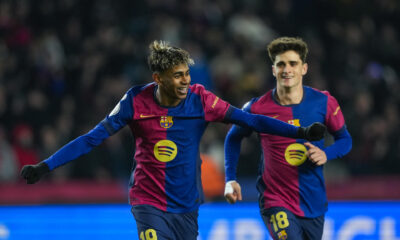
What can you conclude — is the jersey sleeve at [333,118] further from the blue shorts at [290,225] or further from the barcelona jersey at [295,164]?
the blue shorts at [290,225]

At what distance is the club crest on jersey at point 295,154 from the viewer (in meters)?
5.25

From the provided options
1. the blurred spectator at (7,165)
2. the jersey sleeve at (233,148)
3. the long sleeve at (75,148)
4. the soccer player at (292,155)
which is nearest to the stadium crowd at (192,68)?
the blurred spectator at (7,165)

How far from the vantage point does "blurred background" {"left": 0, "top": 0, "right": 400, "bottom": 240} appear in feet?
29.7

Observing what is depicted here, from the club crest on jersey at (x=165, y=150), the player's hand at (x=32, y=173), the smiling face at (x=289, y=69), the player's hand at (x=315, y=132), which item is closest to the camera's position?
the player's hand at (x=32, y=173)


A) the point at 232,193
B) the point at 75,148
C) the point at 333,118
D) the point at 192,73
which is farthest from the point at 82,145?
the point at 192,73

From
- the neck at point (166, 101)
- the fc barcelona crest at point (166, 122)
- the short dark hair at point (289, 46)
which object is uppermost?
the short dark hair at point (289, 46)

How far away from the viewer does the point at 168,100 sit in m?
A: 4.98

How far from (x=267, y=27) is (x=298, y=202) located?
660cm

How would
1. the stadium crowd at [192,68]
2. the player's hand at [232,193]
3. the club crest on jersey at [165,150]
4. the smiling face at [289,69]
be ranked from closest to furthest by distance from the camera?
the club crest on jersey at [165,150], the player's hand at [232,193], the smiling face at [289,69], the stadium crowd at [192,68]

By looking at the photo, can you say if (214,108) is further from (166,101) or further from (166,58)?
(166,58)

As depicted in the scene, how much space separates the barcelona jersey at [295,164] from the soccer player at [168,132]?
1.67 feet

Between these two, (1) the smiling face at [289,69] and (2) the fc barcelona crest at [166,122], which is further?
(1) the smiling face at [289,69]

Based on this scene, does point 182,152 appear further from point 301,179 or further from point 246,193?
point 246,193

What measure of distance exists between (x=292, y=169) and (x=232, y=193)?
0.47 meters
